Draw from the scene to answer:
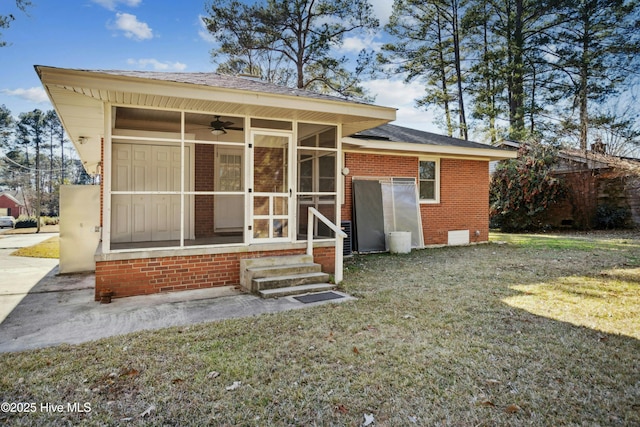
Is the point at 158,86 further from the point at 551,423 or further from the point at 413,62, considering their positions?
the point at 413,62

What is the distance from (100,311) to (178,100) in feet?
9.91

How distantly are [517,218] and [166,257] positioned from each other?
1449cm

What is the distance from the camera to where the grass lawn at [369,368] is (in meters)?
2.48

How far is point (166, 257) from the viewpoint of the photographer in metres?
5.62

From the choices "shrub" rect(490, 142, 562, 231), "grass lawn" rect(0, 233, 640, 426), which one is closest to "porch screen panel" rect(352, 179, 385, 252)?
"grass lawn" rect(0, 233, 640, 426)

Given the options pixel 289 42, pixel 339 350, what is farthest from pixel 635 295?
pixel 289 42

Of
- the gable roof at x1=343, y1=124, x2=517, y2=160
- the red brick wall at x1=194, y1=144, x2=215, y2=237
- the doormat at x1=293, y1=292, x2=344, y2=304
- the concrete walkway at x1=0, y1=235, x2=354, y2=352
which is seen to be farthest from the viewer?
the gable roof at x1=343, y1=124, x2=517, y2=160

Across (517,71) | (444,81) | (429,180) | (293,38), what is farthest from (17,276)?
(517,71)

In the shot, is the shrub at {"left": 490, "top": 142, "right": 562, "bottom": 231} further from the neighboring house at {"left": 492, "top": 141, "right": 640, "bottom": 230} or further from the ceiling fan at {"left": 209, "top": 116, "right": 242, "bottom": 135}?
the ceiling fan at {"left": 209, "top": 116, "right": 242, "bottom": 135}

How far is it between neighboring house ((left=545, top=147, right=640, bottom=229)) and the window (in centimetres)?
758

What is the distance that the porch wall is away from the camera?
17.4 feet

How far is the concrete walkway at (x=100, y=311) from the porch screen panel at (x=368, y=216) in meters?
4.41

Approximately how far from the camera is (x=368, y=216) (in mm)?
9953

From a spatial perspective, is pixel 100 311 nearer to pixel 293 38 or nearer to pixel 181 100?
pixel 181 100
